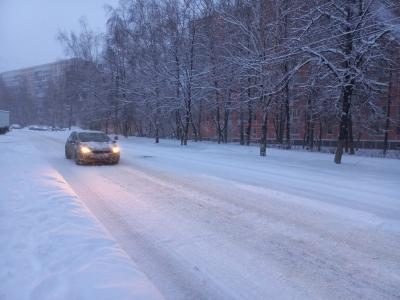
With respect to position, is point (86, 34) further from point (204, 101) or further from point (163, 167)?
point (163, 167)

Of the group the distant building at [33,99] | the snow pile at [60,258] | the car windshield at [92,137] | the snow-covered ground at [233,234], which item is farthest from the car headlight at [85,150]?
the distant building at [33,99]

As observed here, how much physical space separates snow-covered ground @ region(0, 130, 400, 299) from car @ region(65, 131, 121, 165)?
414cm

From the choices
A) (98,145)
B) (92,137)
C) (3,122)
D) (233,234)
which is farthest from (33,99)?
(233,234)

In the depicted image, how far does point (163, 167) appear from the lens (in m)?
17.7

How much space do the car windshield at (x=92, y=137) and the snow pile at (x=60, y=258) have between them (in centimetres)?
1060

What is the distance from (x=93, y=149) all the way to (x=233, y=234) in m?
12.0

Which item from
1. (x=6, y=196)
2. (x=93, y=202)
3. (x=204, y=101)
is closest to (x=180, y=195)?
(x=93, y=202)

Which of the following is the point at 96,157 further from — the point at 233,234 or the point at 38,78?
the point at 38,78

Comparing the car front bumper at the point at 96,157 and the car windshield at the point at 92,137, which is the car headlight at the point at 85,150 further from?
the car windshield at the point at 92,137

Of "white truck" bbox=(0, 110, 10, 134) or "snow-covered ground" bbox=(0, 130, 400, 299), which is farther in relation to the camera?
"white truck" bbox=(0, 110, 10, 134)

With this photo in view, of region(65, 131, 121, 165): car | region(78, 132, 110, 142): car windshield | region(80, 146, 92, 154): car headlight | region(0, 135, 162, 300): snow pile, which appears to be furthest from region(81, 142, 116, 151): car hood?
region(0, 135, 162, 300): snow pile

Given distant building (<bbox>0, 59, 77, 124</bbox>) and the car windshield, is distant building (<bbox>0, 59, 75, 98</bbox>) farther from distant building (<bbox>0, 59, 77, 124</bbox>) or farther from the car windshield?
the car windshield

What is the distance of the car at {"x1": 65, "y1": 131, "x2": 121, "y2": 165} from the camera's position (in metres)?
17.9

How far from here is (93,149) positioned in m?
17.9
